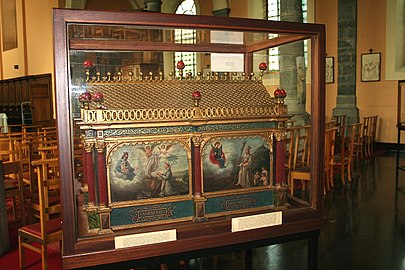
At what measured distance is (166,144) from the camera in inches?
78.4

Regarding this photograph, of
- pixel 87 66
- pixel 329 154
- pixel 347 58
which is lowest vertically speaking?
pixel 329 154

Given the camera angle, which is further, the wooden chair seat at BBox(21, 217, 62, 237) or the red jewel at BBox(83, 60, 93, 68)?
the wooden chair seat at BBox(21, 217, 62, 237)

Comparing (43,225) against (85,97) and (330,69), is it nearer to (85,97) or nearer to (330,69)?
(85,97)

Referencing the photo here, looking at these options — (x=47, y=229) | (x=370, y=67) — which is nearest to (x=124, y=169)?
(x=47, y=229)

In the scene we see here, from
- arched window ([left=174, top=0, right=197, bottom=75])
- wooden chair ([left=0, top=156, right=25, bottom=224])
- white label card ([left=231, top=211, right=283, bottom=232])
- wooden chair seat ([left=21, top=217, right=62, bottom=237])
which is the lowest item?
wooden chair seat ([left=21, top=217, right=62, bottom=237])

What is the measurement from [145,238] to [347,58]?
1064 centimetres

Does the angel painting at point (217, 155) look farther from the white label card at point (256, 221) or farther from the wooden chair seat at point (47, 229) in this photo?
→ the wooden chair seat at point (47, 229)

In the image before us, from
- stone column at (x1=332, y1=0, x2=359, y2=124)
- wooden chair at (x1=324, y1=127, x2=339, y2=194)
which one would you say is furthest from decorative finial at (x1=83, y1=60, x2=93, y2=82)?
stone column at (x1=332, y1=0, x2=359, y2=124)

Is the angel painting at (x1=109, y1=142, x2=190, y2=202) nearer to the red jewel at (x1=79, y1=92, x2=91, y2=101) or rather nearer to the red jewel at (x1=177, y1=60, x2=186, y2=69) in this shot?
the red jewel at (x1=79, y1=92, x2=91, y2=101)

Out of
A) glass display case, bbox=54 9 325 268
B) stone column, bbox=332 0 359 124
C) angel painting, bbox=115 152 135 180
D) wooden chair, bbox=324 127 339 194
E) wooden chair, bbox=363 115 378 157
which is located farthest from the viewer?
stone column, bbox=332 0 359 124

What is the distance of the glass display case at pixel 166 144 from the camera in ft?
5.88

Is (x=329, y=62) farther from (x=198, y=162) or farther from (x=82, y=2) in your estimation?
(x=198, y=162)

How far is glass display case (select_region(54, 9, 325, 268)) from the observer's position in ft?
5.88

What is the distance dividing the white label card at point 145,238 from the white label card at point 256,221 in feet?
1.09
